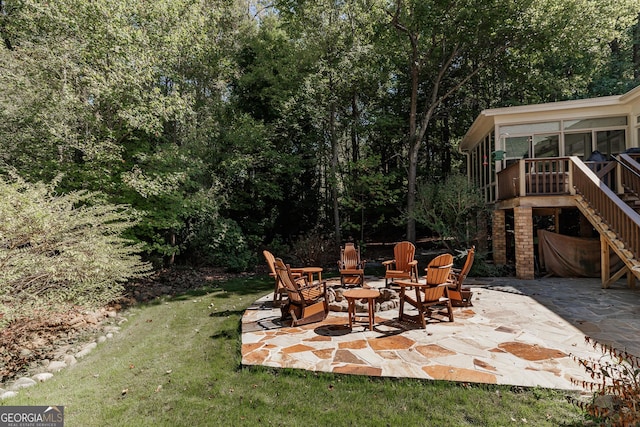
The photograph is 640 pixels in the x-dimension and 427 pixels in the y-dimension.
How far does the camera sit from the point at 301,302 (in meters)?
4.96

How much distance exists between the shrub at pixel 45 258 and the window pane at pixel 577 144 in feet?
39.4

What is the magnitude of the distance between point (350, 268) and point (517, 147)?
6.86 m

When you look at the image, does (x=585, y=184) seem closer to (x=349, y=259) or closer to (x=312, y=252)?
(x=349, y=259)

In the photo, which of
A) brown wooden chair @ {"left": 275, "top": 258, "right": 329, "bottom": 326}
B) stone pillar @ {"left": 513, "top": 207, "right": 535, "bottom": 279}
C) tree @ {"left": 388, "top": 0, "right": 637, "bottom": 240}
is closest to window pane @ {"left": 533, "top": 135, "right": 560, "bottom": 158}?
stone pillar @ {"left": 513, "top": 207, "right": 535, "bottom": 279}

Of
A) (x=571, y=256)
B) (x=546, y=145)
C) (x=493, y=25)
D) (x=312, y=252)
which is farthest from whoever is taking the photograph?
(x=493, y=25)

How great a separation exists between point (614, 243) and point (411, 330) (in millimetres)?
4551

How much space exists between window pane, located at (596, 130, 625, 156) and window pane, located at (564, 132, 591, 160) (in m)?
0.28

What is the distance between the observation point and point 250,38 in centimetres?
1317

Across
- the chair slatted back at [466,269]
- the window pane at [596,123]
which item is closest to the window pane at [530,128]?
the window pane at [596,123]

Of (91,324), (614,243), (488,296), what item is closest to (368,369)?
(488,296)

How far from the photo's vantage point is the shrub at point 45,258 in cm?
407

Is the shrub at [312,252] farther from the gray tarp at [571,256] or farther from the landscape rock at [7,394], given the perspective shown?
the landscape rock at [7,394]

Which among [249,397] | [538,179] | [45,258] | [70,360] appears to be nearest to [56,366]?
[70,360]

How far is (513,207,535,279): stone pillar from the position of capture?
8102 millimetres
